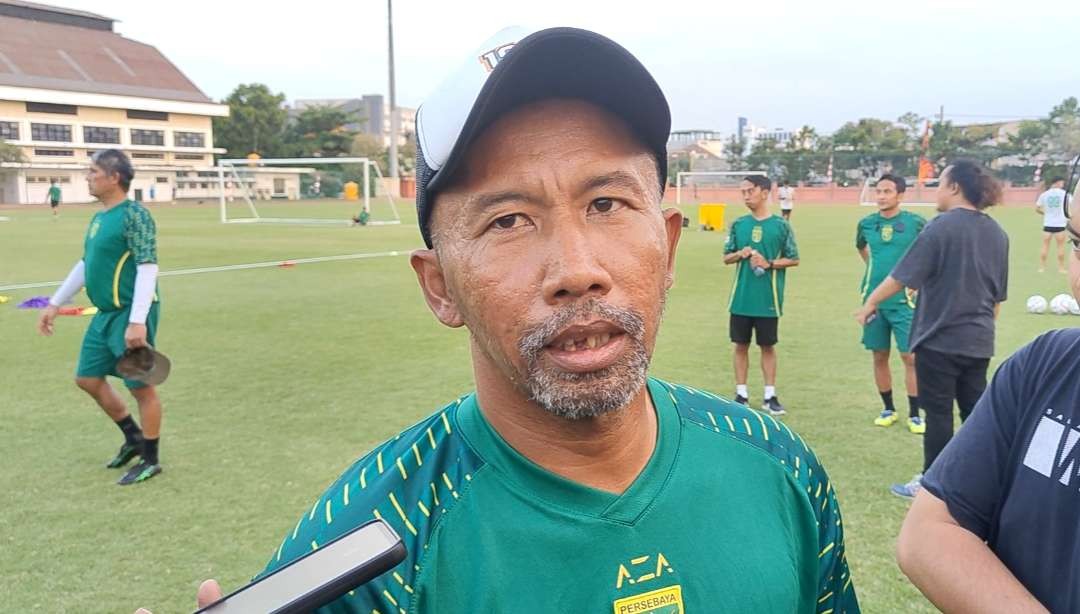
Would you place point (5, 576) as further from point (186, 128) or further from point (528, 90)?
point (186, 128)

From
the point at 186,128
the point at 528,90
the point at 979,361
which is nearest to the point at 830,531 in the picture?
the point at 528,90

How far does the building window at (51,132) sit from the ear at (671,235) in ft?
240

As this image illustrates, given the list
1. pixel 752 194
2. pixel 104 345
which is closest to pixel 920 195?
pixel 752 194

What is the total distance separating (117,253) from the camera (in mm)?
5660

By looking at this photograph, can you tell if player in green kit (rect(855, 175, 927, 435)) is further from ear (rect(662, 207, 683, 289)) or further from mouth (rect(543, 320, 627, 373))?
mouth (rect(543, 320, 627, 373))

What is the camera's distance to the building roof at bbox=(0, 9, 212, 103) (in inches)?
2677

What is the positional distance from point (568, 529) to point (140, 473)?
4.93m

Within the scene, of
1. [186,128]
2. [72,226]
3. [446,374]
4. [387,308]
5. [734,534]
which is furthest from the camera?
[186,128]

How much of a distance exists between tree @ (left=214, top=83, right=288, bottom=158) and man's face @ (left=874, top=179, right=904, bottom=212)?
76.0 meters

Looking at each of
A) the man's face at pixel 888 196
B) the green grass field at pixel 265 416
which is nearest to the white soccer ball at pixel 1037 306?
the green grass field at pixel 265 416

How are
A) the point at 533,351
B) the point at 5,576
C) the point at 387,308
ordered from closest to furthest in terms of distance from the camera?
the point at 533,351, the point at 5,576, the point at 387,308

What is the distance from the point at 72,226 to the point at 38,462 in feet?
93.3

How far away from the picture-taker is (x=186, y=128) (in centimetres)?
7225

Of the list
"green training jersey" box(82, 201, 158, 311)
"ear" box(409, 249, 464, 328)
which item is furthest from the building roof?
"ear" box(409, 249, 464, 328)
